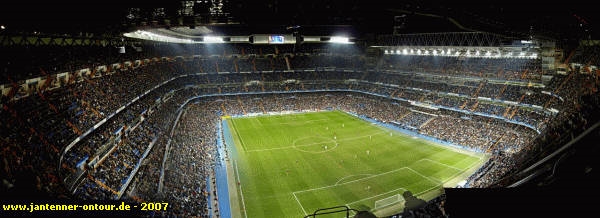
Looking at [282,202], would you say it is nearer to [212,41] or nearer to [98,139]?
[98,139]

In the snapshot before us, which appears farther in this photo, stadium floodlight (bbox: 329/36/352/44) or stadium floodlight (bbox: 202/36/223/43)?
stadium floodlight (bbox: 329/36/352/44)

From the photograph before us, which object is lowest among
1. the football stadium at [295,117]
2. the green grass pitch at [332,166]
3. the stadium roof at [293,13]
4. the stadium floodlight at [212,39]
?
the green grass pitch at [332,166]

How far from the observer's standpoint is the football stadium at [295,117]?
1188 cm

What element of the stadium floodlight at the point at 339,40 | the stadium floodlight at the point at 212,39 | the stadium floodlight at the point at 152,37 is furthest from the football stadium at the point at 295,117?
the stadium floodlight at the point at 339,40

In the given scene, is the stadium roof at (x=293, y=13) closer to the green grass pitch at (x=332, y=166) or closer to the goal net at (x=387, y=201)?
the goal net at (x=387, y=201)

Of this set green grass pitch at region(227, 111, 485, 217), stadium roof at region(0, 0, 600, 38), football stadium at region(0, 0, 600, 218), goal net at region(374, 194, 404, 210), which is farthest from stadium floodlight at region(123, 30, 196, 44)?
goal net at region(374, 194, 404, 210)

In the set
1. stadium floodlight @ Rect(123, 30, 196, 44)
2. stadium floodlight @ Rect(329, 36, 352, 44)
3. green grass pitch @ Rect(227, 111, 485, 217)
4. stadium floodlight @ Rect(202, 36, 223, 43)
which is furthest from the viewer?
stadium floodlight @ Rect(329, 36, 352, 44)

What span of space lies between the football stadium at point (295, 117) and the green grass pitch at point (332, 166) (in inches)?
8.7

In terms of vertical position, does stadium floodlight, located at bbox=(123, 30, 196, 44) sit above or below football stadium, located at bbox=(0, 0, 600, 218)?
above

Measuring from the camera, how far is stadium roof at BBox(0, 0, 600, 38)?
1448cm

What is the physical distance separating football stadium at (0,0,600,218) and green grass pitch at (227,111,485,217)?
22cm

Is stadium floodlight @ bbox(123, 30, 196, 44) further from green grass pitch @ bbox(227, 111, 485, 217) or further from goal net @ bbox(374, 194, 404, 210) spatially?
goal net @ bbox(374, 194, 404, 210)

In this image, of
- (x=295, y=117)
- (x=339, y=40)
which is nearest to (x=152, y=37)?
(x=295, y=117)

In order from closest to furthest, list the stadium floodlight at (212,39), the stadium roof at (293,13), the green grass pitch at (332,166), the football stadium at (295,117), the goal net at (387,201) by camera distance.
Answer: the football stadium at (295,117) < the stadium roof at (293,13) < the goal net at (387,201) < the green grass pitch at (332,166) < the stadium floodlight at (212,39)
